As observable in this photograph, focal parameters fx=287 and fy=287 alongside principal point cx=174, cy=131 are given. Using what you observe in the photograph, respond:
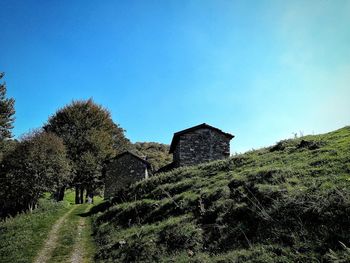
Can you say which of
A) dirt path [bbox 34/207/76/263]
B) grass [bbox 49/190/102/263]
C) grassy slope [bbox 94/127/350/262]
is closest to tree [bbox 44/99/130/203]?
grass [bbox 49/190/102/263]

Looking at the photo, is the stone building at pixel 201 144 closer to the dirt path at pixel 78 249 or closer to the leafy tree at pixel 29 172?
the leafy tree at pixel 29 172

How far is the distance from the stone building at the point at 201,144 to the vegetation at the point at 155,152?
3322cm

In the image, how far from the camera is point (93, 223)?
21516 mm

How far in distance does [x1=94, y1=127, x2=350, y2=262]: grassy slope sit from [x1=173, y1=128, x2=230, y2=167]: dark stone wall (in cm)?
1393

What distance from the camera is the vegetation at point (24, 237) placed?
1430 cm

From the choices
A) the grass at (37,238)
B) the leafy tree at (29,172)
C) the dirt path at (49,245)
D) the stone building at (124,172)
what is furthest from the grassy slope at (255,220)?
the stone building at (124,172)

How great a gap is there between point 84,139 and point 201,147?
21.0 m

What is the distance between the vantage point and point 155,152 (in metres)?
81.8

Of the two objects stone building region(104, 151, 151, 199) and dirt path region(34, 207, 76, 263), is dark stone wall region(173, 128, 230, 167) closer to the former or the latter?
stone building region(104, 151, 151, 199)

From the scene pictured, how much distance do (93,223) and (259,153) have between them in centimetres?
1401

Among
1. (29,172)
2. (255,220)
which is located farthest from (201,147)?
(255,220)

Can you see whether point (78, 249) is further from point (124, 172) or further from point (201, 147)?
point (124, 172)

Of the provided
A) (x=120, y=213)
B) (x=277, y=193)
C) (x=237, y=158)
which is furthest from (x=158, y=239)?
(x=237, y=158)

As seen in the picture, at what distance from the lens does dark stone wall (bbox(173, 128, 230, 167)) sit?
1329 inches
